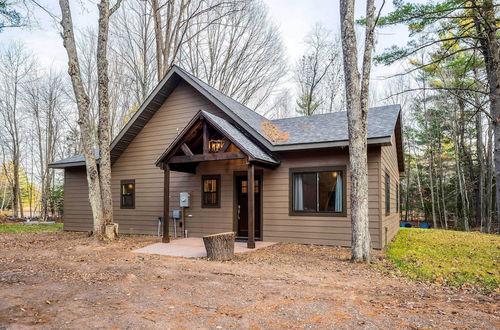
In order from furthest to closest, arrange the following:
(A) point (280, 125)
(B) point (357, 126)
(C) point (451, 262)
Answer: (A) point (280, 125) → (C) point (451, 262) → (B) point (357, 126)

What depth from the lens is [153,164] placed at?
1148 centimetres

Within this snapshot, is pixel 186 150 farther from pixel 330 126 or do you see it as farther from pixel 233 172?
pixel 330 126

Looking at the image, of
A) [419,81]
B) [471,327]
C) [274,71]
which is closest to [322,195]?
[471,327]

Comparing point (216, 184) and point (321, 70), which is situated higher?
point (321, 70)

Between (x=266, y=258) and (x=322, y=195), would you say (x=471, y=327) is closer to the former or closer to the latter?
(x=266, y=258)

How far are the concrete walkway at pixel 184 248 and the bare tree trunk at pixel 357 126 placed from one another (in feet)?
8.75

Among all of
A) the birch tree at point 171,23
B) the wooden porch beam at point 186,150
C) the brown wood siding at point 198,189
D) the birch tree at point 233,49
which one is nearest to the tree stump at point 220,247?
the wooden porch beam at point 186,150

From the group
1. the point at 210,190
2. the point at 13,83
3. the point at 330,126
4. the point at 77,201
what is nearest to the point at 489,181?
the point at 330,126

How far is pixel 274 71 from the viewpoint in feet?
67.7

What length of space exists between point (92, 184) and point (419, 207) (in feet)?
68.4

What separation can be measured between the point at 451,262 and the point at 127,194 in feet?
32.9

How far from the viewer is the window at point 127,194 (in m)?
11.8

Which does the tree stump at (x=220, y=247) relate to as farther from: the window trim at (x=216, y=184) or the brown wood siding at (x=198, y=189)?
the window trim at (x=216, y=184)

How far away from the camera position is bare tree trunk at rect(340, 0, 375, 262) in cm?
648
